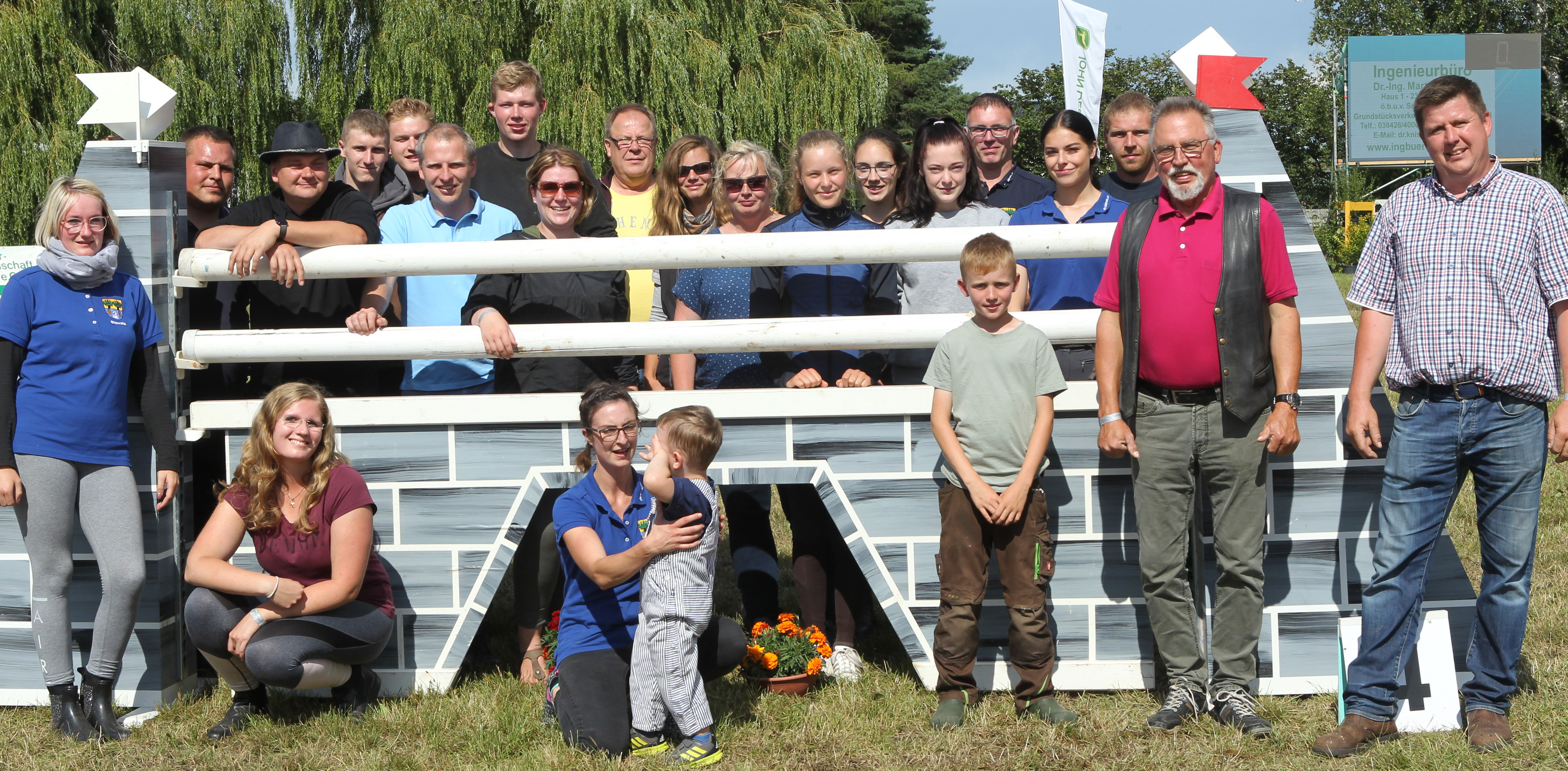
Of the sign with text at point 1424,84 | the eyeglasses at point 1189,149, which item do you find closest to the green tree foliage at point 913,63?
the sign with text at point 1424,84

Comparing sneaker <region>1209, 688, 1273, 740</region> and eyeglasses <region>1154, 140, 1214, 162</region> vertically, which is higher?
eyeglasses <region>1154, 140, 1214, 162</region>

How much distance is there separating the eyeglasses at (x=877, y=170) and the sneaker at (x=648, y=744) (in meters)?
1.96

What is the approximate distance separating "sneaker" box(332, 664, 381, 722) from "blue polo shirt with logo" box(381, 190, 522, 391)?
0.99 m

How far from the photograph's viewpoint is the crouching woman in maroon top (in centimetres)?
367

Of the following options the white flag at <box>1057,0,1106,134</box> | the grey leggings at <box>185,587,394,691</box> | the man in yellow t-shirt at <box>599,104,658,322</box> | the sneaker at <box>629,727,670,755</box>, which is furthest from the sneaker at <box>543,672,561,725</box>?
the white flag at <box>1057,0,1106,134</box>

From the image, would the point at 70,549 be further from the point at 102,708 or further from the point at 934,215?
the point at 934,215

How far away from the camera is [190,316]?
171 inches

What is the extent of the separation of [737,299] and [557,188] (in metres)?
0.71

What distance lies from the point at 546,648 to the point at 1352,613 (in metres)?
2.58

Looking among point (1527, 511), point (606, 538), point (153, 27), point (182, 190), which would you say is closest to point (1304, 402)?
point (1527, 511)

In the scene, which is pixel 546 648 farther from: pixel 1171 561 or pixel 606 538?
pixel 1171 561

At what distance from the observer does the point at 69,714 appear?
3.80 m

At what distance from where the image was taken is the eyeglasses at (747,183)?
4320mm

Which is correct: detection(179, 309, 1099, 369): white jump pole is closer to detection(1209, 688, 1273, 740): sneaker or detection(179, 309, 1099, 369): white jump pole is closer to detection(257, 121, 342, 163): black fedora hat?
detection(257, 121, 342, 163): black fedora hat
